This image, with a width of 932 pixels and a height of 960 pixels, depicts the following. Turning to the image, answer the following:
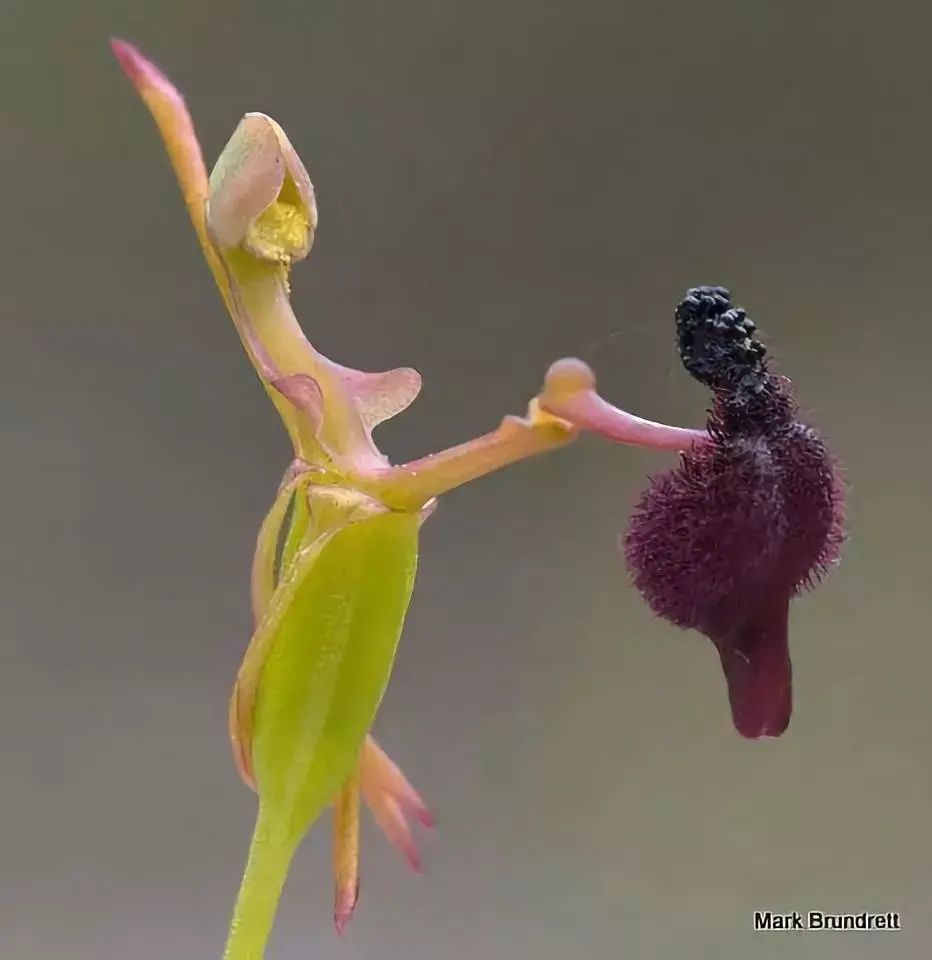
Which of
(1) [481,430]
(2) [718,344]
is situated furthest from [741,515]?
(1) [481,430]

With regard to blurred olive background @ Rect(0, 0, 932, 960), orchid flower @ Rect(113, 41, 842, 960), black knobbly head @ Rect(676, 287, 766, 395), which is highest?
blurred olive background @ Rect(0, 0, 932, 960)

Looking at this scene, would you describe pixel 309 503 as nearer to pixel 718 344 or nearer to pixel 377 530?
pixel 377 530

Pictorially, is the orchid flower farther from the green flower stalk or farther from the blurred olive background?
the blurred olive background

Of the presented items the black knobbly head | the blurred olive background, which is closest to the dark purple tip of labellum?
the black knobbly head

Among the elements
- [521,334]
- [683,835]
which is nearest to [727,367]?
[521,334]

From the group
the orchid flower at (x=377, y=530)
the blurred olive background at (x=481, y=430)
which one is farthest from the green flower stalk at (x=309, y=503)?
the blurred olive background at (x=481, y=430)
